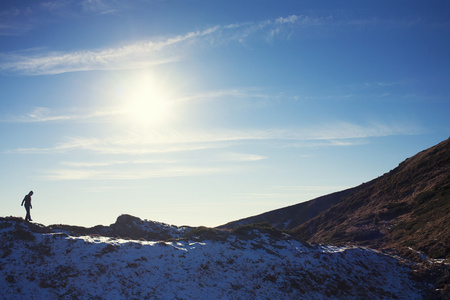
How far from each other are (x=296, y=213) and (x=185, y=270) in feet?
214

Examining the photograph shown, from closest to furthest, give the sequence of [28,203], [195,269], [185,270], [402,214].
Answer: [185,270]
[195,269]
[28,203]
[402,214]

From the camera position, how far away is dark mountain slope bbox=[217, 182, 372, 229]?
7713 centimetres

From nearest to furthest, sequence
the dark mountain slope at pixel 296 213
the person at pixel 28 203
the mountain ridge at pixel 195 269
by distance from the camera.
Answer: the mountain ridge at pixel 195 269
the person at pixel 28 203
the dark mountain slope at pixel 296 213

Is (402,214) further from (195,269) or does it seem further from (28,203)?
(28,203)

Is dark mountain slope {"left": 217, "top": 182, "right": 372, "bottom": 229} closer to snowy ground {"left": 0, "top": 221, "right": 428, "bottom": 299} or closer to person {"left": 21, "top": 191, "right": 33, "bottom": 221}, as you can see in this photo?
snowy ground {"left": 0, "top": 221, "right": 428, "bottom": 299}

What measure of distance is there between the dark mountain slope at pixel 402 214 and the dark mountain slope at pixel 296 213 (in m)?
14.7

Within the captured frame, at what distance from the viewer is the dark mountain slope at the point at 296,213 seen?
253 ft

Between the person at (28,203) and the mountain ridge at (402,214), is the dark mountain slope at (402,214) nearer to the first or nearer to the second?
the mountain ridge at (402,214)

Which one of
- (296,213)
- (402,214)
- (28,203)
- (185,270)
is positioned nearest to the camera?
(185,270)

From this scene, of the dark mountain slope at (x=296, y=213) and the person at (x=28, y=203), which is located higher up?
the person at (x=28, y=203)

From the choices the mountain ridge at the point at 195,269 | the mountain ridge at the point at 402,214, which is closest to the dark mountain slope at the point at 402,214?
the mountain ridge at the point at 402,214

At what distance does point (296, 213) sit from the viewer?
3206 inches

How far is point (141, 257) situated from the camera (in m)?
21.1

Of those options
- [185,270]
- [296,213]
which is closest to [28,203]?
[185,270]
